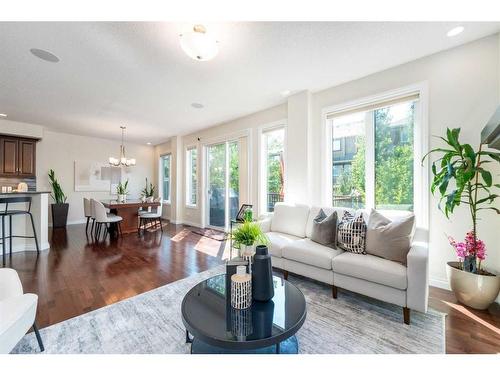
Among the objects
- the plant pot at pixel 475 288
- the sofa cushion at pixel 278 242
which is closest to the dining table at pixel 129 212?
the sofa cushion at pixel 278 242

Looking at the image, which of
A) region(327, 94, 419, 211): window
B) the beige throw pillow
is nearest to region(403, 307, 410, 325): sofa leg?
the beige throw pillow

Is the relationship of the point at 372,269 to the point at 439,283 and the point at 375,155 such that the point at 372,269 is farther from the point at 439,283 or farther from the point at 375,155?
the point at 375,155

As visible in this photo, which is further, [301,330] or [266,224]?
[266,224]

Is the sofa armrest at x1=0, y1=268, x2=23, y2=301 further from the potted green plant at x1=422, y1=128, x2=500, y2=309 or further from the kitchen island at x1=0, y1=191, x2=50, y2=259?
the potted green plant at x1=422, y1=128, x2=500, y2=309

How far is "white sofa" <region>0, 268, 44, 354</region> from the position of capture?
1061 mm

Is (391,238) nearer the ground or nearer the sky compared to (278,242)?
nearer the sky

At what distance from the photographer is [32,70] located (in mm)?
2906

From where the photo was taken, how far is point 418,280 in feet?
5.83

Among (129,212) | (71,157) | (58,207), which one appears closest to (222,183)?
(129,212)

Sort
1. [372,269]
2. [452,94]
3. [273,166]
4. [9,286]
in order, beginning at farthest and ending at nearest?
1. [273,166]
2. [452,94]
3. [372,269]
4. [9,286]

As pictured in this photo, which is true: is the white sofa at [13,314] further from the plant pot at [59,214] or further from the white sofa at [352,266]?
the plant pot at [59,214]

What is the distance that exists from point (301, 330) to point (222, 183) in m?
4.16
